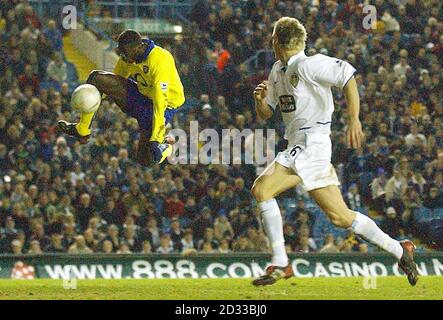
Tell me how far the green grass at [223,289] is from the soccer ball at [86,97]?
2031mm

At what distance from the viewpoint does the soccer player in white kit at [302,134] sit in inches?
423

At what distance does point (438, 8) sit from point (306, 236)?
25.1 feet

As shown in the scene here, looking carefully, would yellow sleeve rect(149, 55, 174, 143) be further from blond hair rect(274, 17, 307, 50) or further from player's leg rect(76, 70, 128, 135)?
blond hair rect(274, 17, 307, 50)

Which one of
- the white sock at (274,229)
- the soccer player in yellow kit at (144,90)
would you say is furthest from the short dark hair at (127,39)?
the white sock at (274,229)

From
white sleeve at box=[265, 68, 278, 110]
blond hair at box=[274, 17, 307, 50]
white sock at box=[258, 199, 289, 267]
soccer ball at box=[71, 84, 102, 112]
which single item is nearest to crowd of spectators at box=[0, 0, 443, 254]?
soccer ball at box=[71, 84, 102, 112]

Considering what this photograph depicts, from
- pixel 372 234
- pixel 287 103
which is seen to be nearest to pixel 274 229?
pixel 372 234

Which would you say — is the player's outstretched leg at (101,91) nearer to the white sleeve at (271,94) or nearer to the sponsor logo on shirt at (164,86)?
the sponsor logo on shirt at (164,86)

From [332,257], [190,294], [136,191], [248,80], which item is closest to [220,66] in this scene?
[248,80]

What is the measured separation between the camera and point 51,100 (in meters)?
19.8

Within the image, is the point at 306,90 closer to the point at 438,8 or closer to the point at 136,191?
the point at 136,191

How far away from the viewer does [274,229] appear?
36.2 ft

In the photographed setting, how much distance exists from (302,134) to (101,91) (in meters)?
2.82

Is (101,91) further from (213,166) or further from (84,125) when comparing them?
(213,166)

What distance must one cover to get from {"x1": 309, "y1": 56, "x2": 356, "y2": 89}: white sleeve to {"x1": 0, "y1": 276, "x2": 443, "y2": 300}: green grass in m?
2.26
